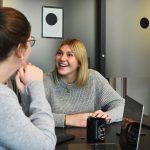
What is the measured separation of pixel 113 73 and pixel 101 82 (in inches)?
54.3

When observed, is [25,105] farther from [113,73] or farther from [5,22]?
[113,73]

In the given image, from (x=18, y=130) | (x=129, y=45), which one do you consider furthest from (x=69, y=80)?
(x=129, y=45)

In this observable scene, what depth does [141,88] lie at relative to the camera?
12.5 feet

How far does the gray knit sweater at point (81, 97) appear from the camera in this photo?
82.7 inches

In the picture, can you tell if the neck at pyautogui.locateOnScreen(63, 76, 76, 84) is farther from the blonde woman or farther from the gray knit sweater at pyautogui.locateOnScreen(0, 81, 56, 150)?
the gray knit sweater at pyautogui.locateOnScreen(0, 81, 56, 150)

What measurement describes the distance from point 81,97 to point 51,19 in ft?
4.54

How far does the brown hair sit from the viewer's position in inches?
37.5

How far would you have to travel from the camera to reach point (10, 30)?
95 centimetres

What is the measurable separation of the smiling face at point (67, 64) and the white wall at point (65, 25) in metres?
1.13

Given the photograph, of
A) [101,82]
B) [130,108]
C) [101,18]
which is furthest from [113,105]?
[101,18]

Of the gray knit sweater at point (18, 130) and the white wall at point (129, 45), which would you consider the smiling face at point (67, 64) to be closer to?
the gray knit sweater at point (18, 130)

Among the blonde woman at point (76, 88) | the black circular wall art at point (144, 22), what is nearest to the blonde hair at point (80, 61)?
the blonde woman at point (76, 88)

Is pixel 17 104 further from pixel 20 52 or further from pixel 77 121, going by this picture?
pixel 77 121

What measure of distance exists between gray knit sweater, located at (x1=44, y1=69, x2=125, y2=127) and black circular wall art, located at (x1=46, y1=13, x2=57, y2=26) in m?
1.21
